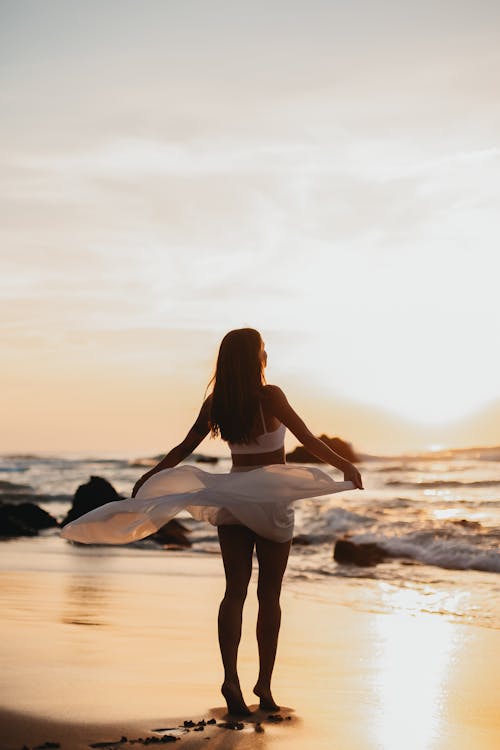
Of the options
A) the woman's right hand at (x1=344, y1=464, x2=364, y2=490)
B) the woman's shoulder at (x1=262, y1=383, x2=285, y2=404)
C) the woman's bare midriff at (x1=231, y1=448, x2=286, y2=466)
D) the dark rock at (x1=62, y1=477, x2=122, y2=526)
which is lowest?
the dark rock at (x1=62, y1=477, x2=122, y2=526)

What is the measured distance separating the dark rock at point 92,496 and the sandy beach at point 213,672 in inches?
Result: 421

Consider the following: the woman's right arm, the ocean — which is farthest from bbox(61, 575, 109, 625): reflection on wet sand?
the woman's right arm

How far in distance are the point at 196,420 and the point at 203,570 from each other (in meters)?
7.81

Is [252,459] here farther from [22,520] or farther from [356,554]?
[22,520]

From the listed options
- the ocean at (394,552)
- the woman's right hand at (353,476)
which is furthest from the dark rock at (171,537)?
the woman's right hand at (353,476)

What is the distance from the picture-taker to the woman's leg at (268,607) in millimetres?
5488

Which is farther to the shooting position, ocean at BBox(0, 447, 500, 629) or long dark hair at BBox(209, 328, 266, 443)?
ocean at BBox(0, 447, 500, 629)

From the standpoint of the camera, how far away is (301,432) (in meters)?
5.36

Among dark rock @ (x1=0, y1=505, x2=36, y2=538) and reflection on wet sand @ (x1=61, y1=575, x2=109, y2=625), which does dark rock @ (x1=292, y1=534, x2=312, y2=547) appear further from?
reflection on wet sand @ (x1=61, y1=575, x2=109, y2=625)

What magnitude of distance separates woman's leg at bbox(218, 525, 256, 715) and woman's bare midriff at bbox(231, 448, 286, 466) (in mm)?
367

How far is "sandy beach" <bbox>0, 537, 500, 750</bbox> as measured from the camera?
4949 mm

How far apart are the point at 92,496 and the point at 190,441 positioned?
17.0 metres

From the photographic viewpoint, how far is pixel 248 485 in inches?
215

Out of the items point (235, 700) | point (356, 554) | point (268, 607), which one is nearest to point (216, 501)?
point (268, 607)
